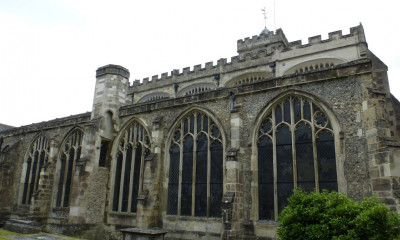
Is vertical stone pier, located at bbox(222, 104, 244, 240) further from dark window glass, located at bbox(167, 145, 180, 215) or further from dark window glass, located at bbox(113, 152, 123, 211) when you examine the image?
dark window glass, located at bbox(113, 152, 123, 211)

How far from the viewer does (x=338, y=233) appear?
6629 mm

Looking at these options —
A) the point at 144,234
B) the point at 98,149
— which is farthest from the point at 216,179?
the point at 98,149

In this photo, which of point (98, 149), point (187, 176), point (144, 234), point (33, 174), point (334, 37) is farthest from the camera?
point (334, 37)

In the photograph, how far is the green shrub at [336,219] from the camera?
6316mm

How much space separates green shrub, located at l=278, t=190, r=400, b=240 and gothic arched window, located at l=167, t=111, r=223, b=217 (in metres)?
4.86

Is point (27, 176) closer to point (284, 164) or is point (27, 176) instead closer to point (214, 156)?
point (214, 156)

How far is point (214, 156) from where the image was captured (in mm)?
12578

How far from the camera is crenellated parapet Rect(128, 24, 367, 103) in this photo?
73.5ft

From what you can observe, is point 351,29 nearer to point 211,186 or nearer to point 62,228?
point 211,186

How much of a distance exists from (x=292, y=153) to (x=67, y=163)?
1263 centimetres

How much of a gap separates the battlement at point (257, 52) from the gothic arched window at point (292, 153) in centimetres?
1409

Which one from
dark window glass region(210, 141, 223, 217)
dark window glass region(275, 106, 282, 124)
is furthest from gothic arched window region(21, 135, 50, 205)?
dark window glass region(275, 106, 282, 124)

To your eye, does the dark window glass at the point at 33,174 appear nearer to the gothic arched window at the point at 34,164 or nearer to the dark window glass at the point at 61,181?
the gothic arched window at the point at 34,164

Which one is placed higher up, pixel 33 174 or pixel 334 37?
pixel 334 37
